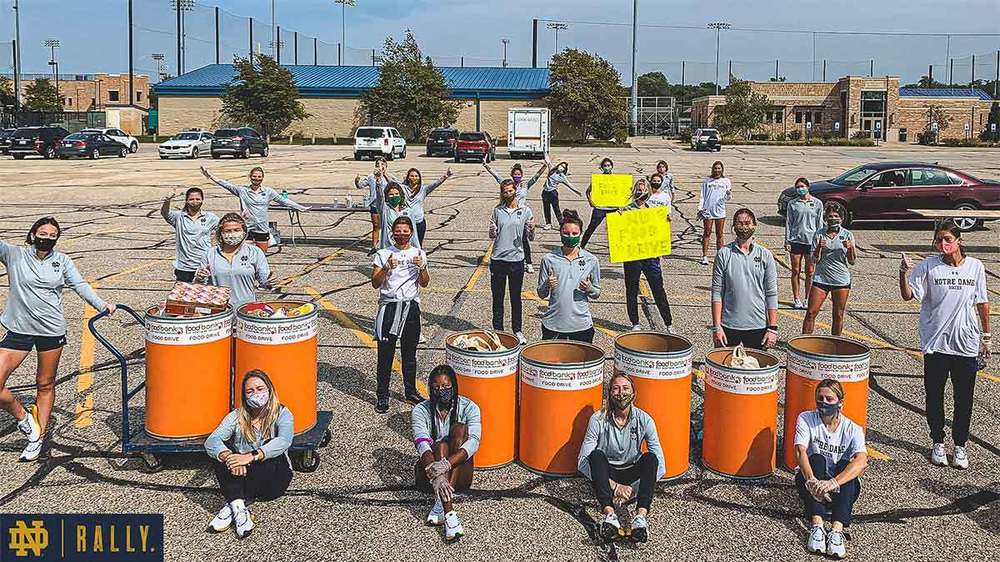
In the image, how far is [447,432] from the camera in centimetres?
570

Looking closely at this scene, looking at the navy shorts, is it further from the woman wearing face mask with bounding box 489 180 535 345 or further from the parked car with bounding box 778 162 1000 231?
the parked car with bounding box 778 162 1000 231

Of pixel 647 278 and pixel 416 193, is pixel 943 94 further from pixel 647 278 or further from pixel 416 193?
pixel 647 278

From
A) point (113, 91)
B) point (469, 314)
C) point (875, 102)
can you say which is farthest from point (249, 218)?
point (113, 91)

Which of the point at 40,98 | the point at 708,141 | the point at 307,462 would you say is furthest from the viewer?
the point at 40,98

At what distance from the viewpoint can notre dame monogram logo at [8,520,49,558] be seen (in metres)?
5.07

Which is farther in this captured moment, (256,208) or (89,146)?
(89,146)

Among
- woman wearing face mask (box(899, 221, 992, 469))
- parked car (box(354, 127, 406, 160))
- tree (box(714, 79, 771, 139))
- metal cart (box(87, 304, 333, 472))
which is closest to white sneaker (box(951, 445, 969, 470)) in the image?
woman wearing face mask (box(899, 221, 992, 469))

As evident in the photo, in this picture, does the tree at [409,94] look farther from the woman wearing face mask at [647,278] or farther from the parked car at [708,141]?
the woman wearing face mask at [647,278]

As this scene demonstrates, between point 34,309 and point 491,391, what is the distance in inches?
131

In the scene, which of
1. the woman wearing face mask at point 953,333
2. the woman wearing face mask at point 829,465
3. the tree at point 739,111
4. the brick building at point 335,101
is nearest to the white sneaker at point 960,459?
the woman wearing face mask at point 953,333

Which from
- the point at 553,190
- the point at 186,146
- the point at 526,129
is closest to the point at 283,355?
the point at 553,190

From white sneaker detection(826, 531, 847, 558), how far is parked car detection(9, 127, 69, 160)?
45.7 m

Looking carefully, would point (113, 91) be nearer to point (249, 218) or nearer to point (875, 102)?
point (875, 102)

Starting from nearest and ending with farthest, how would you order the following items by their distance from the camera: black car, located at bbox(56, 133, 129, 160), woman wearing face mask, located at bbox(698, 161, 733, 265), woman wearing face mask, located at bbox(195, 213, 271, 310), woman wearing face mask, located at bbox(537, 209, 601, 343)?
1. woman wearing face mask, located at bbox(195, 213, 271, 310)
2. woman wearing face mask, located at bbox(537, 209, 601, 343)
3. woman wearing face mask, located at bbox(698, 161, 733, 265)
4. black car, located at bbox(56, 133, 129, 160)
